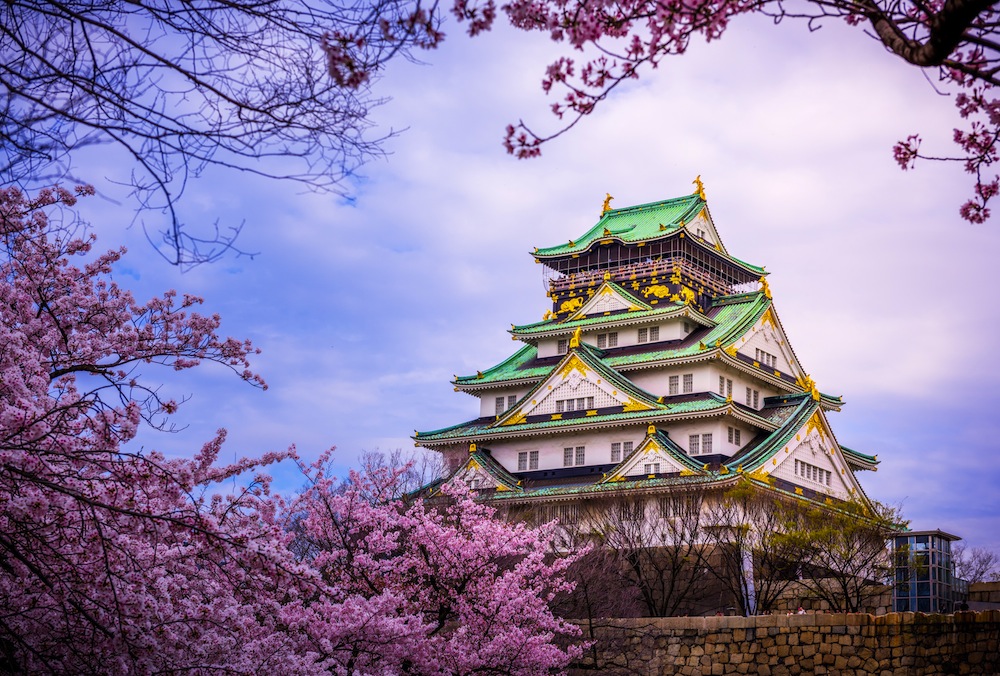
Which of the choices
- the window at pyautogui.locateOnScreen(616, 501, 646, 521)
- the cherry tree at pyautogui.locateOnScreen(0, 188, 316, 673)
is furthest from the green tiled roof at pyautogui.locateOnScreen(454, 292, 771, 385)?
the cherry tree at pyautogui.locateOnScreen(0, 188, 316, 673)

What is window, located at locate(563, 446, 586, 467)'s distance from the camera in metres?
46.5

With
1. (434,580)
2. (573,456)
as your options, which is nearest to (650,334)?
(573,456)

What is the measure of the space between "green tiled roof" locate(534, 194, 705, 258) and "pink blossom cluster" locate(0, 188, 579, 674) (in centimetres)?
3079

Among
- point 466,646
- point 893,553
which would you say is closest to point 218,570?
point 466,646

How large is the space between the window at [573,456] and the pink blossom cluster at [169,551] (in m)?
23.6

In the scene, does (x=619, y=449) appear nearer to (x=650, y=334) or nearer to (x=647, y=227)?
(x=650, y=334)

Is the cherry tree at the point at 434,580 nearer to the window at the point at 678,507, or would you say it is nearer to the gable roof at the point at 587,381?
the window at the point at 678,507

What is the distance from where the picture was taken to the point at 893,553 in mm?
32594

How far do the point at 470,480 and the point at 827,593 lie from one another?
53.4ft

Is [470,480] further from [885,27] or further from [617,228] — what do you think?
[885,27]

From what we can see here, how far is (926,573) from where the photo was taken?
3078 cm

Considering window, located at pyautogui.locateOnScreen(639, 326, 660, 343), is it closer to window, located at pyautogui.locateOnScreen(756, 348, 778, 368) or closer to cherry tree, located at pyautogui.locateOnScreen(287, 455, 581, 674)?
window, located at pyautogui.locateOnScreen(756, 348, 778, 368)

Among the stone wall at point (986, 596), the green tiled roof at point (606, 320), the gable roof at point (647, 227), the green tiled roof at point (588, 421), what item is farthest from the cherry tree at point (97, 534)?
the gable roof at point (647, 227)

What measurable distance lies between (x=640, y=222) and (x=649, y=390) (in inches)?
391
